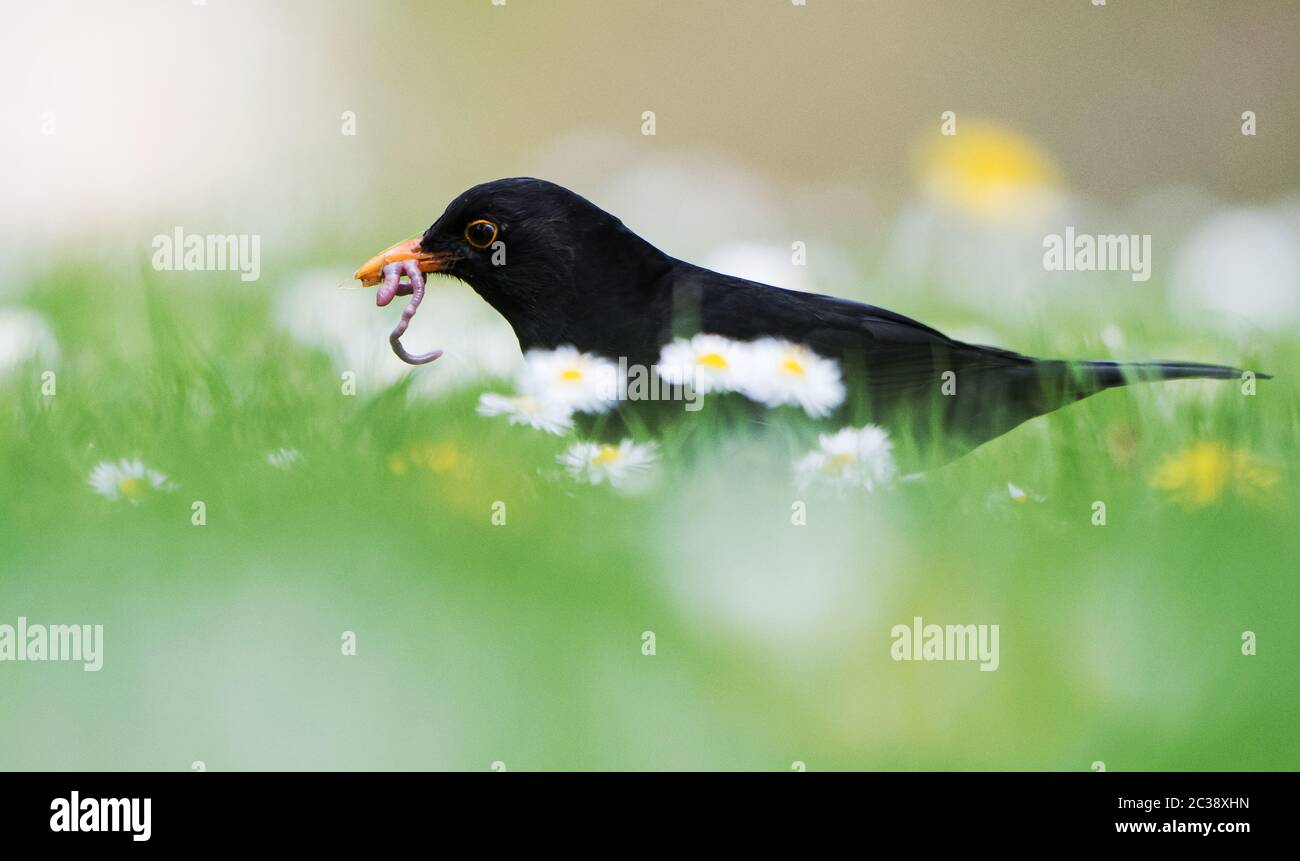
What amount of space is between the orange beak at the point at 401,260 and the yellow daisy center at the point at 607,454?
0.57 metres

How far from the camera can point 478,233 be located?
229cm

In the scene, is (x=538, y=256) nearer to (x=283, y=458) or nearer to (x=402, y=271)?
(x=402, y=271)

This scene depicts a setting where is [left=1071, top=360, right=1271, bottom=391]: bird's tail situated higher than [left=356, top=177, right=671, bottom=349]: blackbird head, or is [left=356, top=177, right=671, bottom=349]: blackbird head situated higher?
[left=356, top=177, right=671, bottom=349]: blackbird head

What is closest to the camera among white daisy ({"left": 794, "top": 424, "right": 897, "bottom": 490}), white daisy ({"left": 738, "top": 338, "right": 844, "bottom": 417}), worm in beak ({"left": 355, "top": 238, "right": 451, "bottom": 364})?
white daisy ({"left": 794, "top": 424, "right": 897, "bottom": 490})

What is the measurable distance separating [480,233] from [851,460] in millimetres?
887

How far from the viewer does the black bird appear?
2.10m

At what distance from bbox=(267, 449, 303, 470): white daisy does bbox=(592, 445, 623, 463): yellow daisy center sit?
0.53 meters

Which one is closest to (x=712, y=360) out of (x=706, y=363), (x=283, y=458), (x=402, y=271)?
(x=706, y=363)

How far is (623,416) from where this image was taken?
2086mm

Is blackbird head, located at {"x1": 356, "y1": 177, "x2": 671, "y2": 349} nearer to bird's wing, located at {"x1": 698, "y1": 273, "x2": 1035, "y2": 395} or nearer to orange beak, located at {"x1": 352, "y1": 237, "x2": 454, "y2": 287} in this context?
orange beak, located at {"x1": 352, "y1": 237, "x2": 454, "y2": 287}

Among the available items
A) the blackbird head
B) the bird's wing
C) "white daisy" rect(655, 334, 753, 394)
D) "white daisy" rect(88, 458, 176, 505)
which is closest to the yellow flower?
the bird's wing

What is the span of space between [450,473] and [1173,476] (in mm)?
1310

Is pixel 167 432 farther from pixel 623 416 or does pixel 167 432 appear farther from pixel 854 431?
pixel 854 431

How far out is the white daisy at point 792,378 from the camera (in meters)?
2.04
